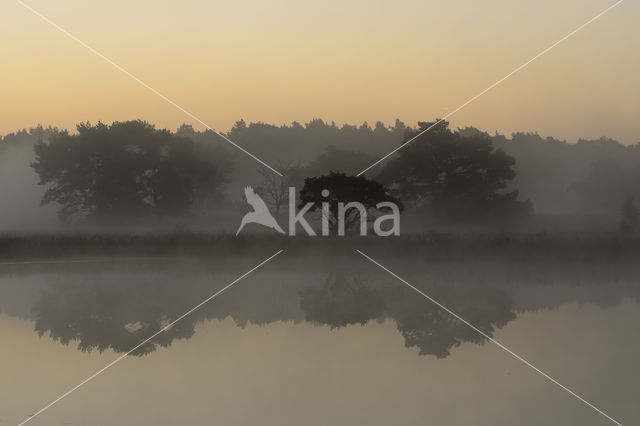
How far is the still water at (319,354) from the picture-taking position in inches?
285

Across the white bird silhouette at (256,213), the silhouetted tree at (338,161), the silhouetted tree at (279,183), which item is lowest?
the white bird silhouette at (256,213)

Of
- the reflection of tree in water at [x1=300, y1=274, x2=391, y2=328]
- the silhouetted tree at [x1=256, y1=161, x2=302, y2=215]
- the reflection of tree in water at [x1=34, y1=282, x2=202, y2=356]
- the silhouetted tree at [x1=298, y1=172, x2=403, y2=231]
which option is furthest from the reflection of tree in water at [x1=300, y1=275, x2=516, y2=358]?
the silhouetted tree at [x1=256, y1=161, x2=302, y2=215]

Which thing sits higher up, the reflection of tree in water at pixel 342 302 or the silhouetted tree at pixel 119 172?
the silhouetted tree at pixel 119 172

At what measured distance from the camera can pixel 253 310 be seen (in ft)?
46.7

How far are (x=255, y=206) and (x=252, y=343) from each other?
110 ft

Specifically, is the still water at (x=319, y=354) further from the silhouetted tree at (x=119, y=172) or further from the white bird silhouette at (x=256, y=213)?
the silhouetted tree at (x=119, y=172)

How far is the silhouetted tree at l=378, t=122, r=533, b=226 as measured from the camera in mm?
44094

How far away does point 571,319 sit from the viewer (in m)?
13.2

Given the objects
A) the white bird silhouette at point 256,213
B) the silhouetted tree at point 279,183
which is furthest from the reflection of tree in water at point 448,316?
the silhouetted tree at point 279,183

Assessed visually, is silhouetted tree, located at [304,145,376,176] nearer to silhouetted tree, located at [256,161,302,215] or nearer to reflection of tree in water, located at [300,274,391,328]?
silhouetted tree, located at [256,161,302,215]

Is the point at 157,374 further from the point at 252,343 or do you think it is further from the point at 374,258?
the point at 374,258

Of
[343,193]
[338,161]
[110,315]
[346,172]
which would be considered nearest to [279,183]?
[346,172]

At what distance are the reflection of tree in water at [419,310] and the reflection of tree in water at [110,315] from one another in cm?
283

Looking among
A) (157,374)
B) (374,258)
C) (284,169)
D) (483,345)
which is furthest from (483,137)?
(157,374)
